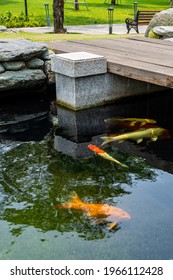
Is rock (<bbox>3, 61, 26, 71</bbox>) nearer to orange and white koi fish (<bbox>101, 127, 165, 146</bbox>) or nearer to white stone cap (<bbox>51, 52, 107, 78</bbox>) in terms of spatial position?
white stone cap (<bbox>51, 52, 107, 78</bbox>)

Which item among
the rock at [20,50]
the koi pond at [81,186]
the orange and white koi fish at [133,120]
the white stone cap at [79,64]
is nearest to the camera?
the koi pond at [81,186]

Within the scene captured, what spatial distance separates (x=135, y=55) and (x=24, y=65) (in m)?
2.30

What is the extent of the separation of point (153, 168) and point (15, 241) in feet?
7.82

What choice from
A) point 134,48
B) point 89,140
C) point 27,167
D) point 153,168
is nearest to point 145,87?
point 134,48

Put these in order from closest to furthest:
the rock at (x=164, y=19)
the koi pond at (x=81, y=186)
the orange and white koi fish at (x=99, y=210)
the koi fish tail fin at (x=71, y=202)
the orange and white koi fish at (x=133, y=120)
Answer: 1. the koi pond at (x=81, y=186)
2. the orange and white koi fish at (x=99, y=210)
3. the koi fish tail fin at (x=71, y=202)
4. the orange and white koi fish at (x=133, y=120)
5. the rock at (x=164, y=19)

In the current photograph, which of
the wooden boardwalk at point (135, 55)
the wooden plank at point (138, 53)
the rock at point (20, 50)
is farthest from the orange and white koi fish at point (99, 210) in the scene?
the rock at point (20, 50)

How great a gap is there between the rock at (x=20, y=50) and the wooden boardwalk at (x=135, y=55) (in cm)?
58

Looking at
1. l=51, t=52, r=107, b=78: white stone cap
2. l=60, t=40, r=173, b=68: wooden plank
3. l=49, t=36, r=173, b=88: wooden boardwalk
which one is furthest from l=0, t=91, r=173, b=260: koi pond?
l=60, t=40, r=173, b=68: wooden plank

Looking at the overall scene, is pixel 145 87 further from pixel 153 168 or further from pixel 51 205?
pixel 51 205

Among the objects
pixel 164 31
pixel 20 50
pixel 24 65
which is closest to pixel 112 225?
pixel 20 50

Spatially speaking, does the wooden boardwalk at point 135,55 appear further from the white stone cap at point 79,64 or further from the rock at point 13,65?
the rock at point 13,65

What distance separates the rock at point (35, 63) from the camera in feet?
28.2

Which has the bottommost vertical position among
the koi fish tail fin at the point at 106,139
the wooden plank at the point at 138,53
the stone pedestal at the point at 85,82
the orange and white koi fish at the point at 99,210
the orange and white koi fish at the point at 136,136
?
the orange and white koi fish at the point at 99,210

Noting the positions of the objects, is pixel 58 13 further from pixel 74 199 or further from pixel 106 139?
pixel 74 199
